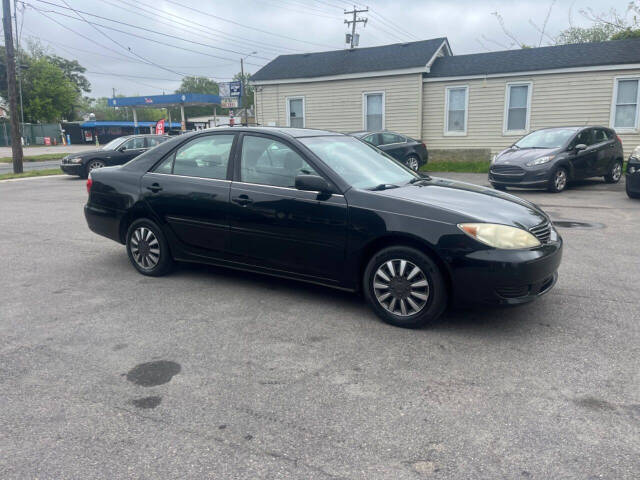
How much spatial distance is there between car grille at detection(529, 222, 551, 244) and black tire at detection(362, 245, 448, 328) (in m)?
0.84

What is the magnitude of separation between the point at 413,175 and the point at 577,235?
3.62 m

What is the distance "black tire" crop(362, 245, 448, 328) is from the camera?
4062 millimetres

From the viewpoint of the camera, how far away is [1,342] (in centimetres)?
405

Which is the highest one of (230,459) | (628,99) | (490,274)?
(628,99)

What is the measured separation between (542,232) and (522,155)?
8709 mm

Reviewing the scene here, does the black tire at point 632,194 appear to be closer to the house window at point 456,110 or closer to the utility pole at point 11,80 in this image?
the house window at point 456,110

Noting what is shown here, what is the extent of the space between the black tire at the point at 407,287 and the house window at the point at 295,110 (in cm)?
2011

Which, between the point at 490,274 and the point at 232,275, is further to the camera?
the point at 232,275

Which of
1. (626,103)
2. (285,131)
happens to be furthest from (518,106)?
(285,131)

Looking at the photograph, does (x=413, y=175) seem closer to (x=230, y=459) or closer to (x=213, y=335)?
(x=213, y=335)

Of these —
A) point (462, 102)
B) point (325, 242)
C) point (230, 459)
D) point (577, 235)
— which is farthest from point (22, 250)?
point (462, 102)

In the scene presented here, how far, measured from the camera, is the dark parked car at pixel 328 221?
158 inches

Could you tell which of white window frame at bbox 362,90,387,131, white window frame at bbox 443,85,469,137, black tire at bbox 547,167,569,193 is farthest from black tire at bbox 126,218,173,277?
white window frame at bbox 362,90,387,131

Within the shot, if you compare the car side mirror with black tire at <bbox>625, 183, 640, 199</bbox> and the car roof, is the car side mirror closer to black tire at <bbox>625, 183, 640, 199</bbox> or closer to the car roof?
the car roof
